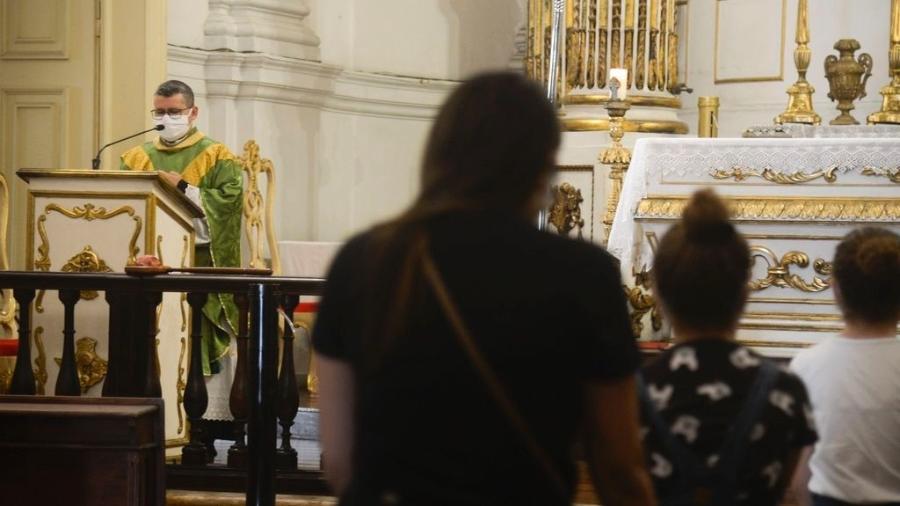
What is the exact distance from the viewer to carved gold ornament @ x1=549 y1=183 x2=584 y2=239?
10016mm

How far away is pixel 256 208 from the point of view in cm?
816

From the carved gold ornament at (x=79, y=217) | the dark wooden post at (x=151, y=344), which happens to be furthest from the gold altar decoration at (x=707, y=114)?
the dark wooden post at (x=151, y=344)

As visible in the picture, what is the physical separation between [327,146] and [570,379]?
8.47 metres

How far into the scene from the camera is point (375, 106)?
10703 mm

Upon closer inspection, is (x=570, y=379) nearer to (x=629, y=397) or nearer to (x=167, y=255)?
(x=629, y=397)

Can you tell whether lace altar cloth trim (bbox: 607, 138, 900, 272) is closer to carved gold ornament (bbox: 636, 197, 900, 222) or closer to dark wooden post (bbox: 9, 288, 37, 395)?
carved gold ornament (bbox: 636, 197, 900, 222)

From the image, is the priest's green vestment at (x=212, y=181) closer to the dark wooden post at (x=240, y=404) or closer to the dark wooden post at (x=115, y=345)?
the dark wooden post at (x=240, y=404)

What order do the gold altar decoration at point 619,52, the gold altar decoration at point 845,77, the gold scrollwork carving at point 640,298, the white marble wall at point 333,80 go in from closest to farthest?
1. the gold scrollwork carving at point 640,298
2. the gold altar decoration at point 845,77
3. the white marble wall at point 333,80
4. the gold altar decoration at point 619,52

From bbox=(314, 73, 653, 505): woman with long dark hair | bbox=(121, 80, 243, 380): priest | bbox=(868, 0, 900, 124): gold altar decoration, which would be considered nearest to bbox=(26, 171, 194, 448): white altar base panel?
bbox=(121, 80, 243, 380): priest

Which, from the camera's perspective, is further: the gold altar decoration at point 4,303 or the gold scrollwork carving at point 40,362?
Result: the gold altar decoration at point 4,303

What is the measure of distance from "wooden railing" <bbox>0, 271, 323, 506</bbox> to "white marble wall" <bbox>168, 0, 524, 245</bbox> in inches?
165

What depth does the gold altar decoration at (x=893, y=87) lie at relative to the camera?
28.8ft

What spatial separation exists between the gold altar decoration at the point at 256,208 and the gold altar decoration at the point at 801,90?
291 cm

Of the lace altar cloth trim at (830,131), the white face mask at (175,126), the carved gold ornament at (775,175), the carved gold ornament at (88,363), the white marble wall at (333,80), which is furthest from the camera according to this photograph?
the white marble wall at (333,80)
